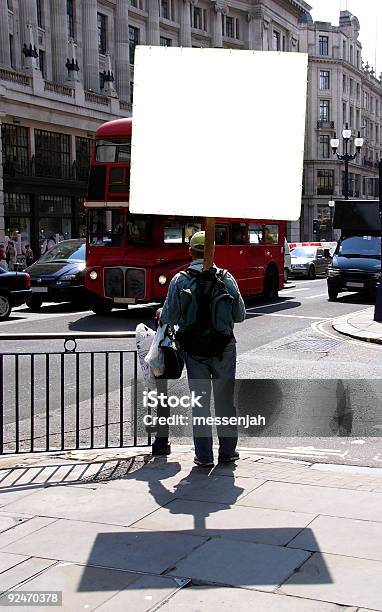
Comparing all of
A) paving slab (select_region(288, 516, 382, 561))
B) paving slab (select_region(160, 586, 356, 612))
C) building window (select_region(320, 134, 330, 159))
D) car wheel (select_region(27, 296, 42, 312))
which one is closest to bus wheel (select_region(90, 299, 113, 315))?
car wheel (select_region(27, 296, 42, 312))

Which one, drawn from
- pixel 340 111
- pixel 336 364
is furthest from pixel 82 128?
pixel 340 111

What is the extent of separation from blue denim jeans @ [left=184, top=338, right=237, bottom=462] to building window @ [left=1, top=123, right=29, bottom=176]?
3468 centimetres

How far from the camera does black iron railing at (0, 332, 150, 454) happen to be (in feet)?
21.9

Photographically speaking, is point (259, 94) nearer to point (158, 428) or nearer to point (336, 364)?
point (158, 428)

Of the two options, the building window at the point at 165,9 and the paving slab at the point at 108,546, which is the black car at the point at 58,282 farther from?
the building window at the point at 165,9

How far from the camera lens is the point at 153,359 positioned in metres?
6.12

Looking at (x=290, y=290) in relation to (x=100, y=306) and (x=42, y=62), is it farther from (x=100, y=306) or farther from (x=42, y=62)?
(x=42, y=62)

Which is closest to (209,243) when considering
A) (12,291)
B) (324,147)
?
(12,291)

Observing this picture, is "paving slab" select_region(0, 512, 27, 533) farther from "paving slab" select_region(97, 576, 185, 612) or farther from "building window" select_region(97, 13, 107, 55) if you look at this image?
"building window" select_region(97, 13, 107, 55)

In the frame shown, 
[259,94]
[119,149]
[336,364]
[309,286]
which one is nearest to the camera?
[259,94]

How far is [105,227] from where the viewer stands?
1819 centimetres

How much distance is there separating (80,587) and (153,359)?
2422 millimetres

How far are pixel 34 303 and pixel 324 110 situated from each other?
272 ft

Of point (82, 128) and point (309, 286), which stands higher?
point (82, 128)
